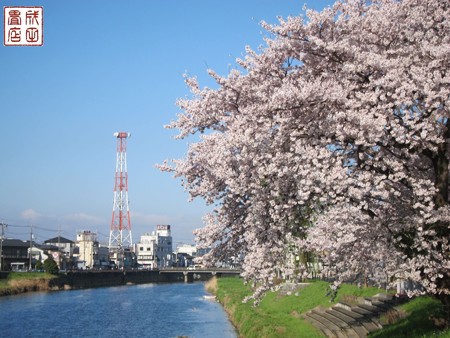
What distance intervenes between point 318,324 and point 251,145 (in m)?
14.1

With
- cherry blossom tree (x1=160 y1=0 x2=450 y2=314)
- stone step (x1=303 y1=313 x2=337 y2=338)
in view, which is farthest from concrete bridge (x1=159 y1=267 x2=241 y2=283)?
cherry blossom tree (x1=160 y1=0 x2=450 y2=314)

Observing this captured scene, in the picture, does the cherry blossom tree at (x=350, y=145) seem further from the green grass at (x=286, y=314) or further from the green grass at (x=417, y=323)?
the green grass at (x=286, y=314)

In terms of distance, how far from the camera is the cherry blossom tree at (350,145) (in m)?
12.6

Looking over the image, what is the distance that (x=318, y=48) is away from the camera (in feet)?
47.7

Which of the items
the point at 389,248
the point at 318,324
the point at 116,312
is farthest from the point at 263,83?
the point at 116,312

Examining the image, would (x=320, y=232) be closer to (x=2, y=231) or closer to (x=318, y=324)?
(x=318, y=324)

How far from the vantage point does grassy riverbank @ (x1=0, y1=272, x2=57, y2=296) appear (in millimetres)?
73894

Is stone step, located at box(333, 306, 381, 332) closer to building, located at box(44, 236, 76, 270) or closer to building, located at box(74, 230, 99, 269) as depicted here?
building, located at box(44, 236, 76, 270)

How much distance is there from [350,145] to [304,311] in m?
18.3

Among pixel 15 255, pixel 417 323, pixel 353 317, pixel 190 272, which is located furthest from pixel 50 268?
pixel 417 323

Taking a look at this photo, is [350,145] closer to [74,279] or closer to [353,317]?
[353,317]

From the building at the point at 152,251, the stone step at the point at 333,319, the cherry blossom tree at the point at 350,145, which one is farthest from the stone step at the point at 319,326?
the building at the point at 152,251

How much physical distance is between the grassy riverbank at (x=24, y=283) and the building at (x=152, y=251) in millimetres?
94337

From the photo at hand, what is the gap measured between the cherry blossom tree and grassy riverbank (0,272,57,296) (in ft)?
216
